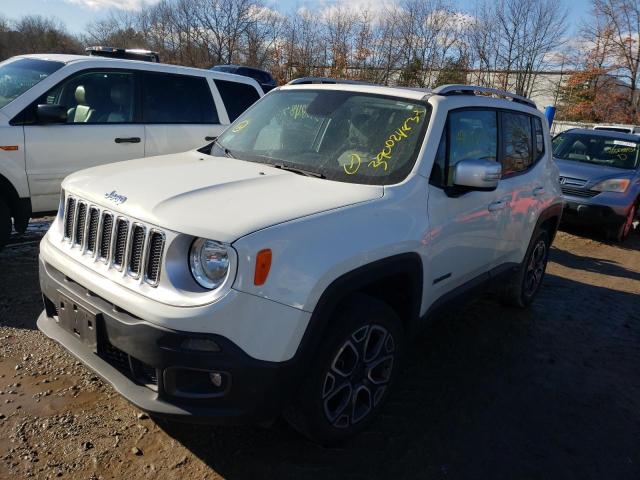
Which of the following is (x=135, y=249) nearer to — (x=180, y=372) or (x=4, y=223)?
(x=180, y=372)

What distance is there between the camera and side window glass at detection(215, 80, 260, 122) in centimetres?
643

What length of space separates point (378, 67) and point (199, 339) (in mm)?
28326

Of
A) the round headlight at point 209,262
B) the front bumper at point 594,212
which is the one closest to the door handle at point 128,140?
the round headlight at point 209,262

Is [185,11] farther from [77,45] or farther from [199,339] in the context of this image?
[199,339]

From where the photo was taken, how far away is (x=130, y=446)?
271cm

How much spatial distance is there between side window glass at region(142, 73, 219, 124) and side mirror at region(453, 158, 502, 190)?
154 inches

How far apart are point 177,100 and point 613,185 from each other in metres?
6.84

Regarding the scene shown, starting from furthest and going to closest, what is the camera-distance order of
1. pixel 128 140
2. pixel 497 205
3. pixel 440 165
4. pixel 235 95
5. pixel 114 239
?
1. pixel 235 95
2. pixel 128 140
3. pixel 497 205
4. pixel 440 165
5. pixel 114 239

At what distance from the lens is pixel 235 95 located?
654 cm

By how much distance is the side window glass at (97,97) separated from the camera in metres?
5.23

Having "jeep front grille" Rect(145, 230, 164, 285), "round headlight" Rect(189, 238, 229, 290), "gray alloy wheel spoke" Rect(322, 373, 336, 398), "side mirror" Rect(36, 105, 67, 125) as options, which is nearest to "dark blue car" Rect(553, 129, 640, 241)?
"gray alloy wheel spoke" Rect(322, 373, 336, 398)

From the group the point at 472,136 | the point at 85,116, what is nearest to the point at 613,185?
the point at 472,136

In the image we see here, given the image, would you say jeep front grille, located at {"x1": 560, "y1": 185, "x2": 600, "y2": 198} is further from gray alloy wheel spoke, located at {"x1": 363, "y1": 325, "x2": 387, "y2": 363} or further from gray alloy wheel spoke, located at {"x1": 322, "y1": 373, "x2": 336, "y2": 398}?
gray alloy wheel spoke, located at {"x1": 322, "y1": 373, "x2": 336, "y2": 398}

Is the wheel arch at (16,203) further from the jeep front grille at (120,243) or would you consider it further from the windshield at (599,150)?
the windshield at (599,150)
